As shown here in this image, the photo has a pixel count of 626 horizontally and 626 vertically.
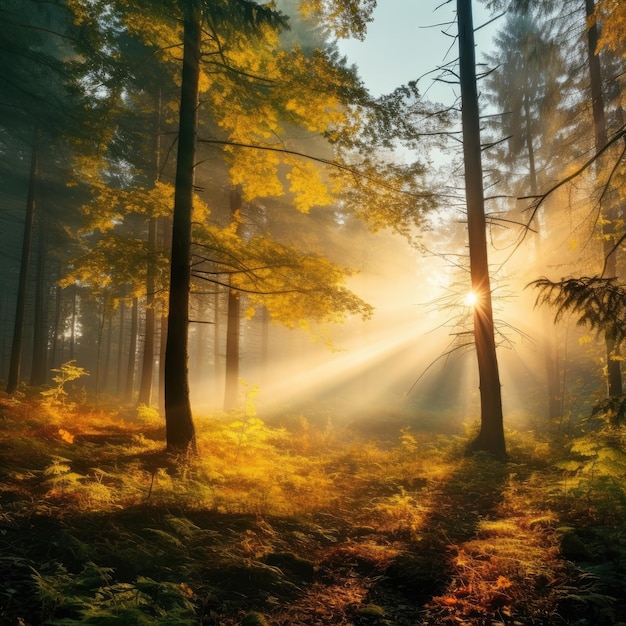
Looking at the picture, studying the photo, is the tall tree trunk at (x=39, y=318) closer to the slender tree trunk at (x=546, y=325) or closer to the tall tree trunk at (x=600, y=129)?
the tall tree trunk at (x=600, y=129)

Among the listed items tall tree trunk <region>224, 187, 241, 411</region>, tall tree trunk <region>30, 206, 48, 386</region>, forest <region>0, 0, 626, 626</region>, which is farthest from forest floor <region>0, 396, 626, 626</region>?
tall tree trunk <region>30, 206, 48, 386</region>

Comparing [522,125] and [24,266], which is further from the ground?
[522,125]

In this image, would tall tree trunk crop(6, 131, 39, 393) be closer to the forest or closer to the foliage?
the forest

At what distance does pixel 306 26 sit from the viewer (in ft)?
61.8

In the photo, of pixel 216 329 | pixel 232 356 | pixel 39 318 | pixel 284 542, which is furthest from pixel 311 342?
pixel 216 329

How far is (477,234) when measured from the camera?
911 cm

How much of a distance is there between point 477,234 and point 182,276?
6741mm

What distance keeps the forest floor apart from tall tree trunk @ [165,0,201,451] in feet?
2.31

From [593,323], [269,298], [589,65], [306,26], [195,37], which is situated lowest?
[593,323]

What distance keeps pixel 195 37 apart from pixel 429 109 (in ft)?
18.9

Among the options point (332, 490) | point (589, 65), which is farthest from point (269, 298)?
point (589, 65)

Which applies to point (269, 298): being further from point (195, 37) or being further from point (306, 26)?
point (306, 26)

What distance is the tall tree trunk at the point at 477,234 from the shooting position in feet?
29.0

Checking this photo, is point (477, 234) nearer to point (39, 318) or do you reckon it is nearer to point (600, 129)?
point (600, 129)
